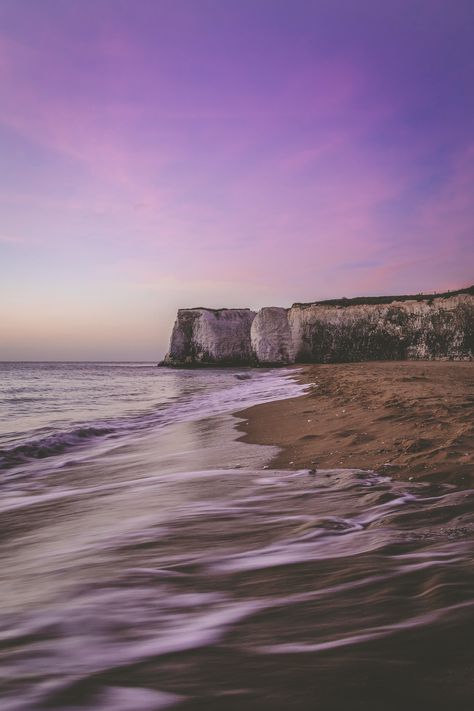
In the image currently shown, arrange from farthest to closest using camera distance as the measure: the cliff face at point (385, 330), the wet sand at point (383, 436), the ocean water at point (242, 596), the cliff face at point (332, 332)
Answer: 1. the cliff face at point (332, 332)
2. the cliff face at point (385, 330)
3. the wet sand at point (383, 436)
4. the ocean water at point (242, 596)

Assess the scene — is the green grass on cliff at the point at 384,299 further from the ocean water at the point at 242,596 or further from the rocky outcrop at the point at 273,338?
the ocean water at the point at 242,596

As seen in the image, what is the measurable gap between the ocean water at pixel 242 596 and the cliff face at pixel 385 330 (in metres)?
42.0

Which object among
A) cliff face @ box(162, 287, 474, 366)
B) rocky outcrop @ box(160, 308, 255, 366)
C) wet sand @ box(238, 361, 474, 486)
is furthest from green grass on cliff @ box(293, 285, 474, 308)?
wet sand @ box(238, 361, 474, 486)

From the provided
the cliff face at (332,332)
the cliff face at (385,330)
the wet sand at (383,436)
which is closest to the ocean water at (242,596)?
the wet sand at (383,436)

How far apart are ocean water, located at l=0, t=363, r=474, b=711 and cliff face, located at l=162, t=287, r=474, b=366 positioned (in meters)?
42.3

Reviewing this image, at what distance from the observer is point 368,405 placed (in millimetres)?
7012

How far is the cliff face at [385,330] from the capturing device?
4122 cm

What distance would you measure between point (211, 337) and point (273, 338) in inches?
411

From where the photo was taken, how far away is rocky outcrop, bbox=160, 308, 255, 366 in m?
60.8

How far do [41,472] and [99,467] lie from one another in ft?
2.28

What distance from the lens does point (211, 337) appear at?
60562mm

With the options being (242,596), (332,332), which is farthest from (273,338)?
(242,596)

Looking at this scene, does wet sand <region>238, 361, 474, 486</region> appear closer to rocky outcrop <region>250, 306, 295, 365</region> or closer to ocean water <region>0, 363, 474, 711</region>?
ocean water <region>0, 363, 474, 711</region>

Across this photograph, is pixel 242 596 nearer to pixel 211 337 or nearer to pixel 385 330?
pixel 385 330
